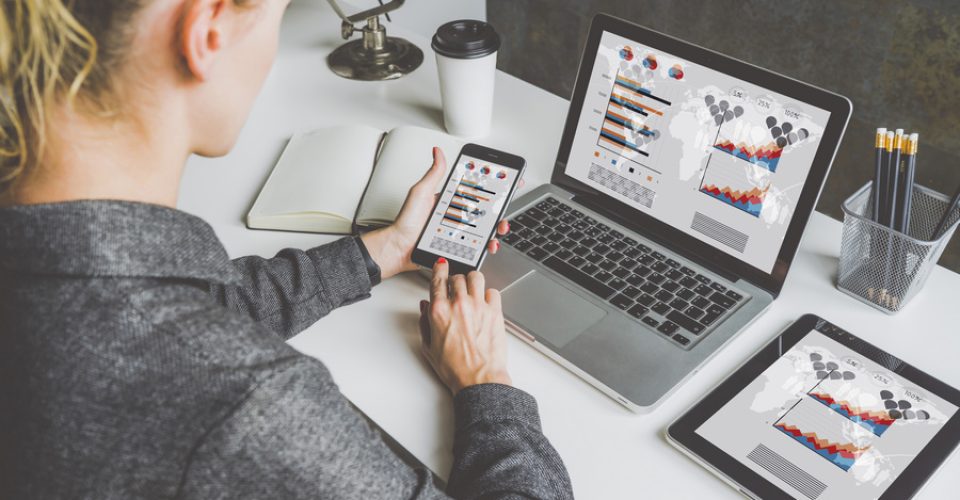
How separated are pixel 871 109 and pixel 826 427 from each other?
1744mm

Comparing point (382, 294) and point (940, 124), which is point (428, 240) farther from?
point (940, 124)

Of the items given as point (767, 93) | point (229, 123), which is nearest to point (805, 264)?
point (767, 93)

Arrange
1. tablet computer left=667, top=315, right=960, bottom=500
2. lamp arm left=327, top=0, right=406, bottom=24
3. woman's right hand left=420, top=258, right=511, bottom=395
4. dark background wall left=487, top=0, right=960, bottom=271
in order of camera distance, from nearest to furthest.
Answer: tablet computer left=667, top=315, right=960, bottom=500
woman's right hand left=420, top=258, right=511, bottom=395
lamp arm left=327, top=0, right=406, bottom=24
dark background wall left=487, top=0, right=960, bottom=271

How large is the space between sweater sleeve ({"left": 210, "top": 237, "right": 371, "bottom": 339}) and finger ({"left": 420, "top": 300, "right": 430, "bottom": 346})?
0.09m

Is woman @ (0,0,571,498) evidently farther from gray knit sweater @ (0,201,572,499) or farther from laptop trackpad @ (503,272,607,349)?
laptop trackpad @ (503,272,607,349)

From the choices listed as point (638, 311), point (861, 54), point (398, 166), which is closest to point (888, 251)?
point (638, 311)

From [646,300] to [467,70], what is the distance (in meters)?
0.53

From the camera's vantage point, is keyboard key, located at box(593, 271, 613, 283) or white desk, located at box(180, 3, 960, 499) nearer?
white desk, located at box(180, 3, 960, 499)

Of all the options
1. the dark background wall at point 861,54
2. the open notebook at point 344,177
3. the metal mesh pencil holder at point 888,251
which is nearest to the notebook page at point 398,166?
the open notebook at point 344,177

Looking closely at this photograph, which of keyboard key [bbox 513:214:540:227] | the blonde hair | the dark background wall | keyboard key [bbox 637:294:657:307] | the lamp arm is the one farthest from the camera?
the dark background wall

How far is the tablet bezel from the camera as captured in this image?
2.83 ft

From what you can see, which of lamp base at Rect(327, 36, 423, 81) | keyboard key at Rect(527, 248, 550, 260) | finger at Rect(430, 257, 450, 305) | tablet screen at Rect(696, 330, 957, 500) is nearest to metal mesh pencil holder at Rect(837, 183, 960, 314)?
tablet screen at Rect(696, 330, 957, 500)

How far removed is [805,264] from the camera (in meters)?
1.02

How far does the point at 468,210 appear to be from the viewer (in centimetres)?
104
